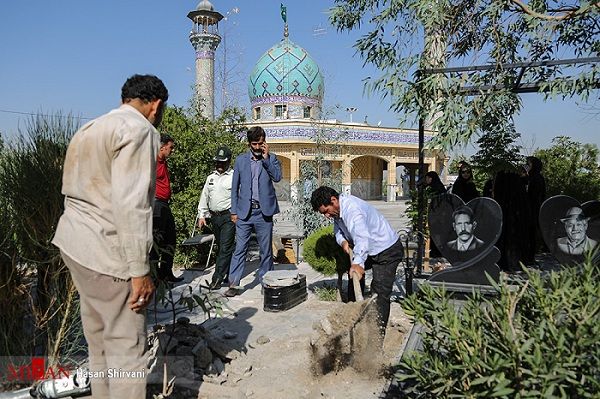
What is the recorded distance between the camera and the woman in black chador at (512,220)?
706 cm

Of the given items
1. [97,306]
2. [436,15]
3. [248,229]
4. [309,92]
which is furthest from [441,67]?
[309,92]

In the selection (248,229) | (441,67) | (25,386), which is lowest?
(25,386)

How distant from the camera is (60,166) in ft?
10.5

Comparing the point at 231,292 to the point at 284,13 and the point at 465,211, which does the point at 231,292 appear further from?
the point at 284,13

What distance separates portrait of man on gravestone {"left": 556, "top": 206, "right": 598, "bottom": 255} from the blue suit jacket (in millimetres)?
3200

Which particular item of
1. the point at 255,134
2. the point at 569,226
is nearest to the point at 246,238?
the point at 255,134

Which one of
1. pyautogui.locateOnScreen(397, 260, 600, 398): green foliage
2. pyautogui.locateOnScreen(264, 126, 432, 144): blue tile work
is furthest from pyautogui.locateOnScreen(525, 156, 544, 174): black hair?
pyautogui.locateOnScreen(264, 126, 432, 144): blue tile work

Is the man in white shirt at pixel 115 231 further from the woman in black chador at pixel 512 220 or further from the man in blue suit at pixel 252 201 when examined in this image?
the woman in black chador at pixel 512 220

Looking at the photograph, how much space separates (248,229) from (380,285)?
197 cm

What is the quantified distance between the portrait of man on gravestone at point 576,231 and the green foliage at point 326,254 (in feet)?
7.92

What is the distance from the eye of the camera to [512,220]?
7.18 m

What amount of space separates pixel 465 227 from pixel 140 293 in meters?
3.82

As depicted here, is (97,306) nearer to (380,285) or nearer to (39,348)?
(39,348)

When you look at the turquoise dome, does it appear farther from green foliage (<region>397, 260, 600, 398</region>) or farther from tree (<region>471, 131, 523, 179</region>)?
green foliage (<region>397, 260, 600, 398</region>)
